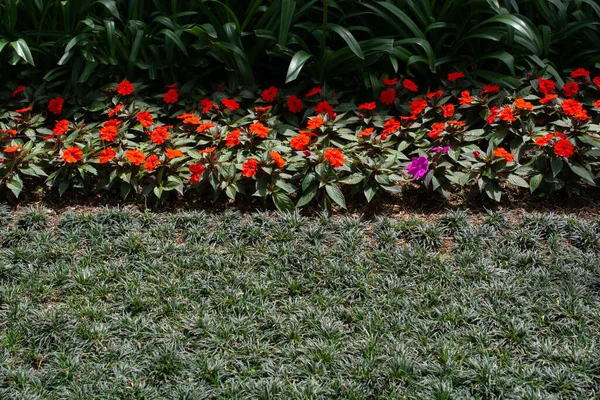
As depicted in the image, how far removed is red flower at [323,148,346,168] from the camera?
377 centimetres

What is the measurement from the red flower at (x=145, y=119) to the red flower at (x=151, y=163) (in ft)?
1.13

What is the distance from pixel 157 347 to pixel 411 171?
1708 mm

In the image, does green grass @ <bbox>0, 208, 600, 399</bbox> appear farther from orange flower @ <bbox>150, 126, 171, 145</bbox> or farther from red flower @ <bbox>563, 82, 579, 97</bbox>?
red flower @ <bbox>563, 82, 579, 97</bbox>

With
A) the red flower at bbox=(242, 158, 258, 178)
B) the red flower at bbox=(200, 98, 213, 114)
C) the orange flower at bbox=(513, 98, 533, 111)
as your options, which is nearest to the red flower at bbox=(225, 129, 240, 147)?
the red flower at bbox=(242, 158, 258, 178)

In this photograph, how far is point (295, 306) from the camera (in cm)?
308

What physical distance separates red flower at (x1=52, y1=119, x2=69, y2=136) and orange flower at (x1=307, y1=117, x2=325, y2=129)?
1489 mm

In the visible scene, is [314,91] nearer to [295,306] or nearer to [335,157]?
[335,157]

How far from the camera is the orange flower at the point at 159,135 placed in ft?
13.2

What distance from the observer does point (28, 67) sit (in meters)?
A: 4.78

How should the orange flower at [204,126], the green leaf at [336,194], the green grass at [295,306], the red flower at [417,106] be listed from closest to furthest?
the green grass at [295,306]
the green leaf at [336,194]
the orange flower at [204,126]
the red flower at [417,106]

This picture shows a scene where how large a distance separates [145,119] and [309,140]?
1.03 m

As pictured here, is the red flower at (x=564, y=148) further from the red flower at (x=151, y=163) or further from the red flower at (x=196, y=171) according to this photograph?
the red flower at (x=151, y=163)

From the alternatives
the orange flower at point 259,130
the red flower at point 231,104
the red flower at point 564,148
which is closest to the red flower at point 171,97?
the red flower at point 231,104

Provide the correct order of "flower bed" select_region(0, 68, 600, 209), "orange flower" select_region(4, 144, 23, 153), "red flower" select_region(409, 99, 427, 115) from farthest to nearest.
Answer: "red flower" select_region(409, 99, 427, 115)
"orange flower" select_region(4, 144, 23, 153)
"flower bed" select_region(0, 68, 600, 209)
